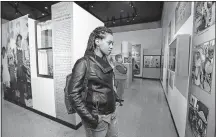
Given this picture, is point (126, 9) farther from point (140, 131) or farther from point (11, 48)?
point (140, 131)

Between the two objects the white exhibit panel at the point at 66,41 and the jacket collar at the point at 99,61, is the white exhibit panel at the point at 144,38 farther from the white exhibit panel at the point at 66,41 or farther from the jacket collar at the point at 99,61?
the jacket collar at the point at 99,61

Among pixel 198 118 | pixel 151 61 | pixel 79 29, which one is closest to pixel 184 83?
pixel 198 118

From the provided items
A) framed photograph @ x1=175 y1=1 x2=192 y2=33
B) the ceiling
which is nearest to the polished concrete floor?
framed photograph @ x1=175 y1=1 x2=192 y2=33

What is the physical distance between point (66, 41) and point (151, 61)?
25.3 feet

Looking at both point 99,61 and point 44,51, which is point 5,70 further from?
point 99,61

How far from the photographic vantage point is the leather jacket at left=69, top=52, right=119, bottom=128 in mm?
987

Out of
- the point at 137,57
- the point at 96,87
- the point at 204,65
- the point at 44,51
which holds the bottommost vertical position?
the point at 96,87

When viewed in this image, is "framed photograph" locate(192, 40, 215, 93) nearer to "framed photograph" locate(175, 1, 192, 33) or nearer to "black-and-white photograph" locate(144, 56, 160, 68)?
"framed photograph" locate(175, 1, 192, 33)

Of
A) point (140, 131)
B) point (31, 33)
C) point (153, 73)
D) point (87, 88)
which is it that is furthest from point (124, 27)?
point (87, 88)

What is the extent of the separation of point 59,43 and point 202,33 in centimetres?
239

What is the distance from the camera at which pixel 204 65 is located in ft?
3.84

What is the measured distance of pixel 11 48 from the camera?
342 centimetres

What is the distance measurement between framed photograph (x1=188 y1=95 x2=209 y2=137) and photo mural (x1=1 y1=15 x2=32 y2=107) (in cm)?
370

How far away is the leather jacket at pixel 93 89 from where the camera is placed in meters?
0.99
